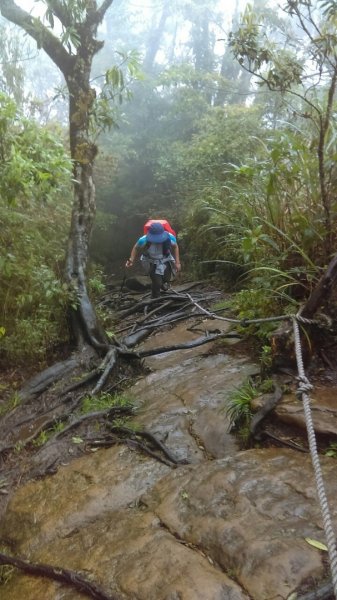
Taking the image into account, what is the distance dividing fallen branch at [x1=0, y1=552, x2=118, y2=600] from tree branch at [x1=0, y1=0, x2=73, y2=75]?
19.9ft

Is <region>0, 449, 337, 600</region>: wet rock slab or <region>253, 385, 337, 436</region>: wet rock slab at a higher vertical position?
<region>253, 385, 337, 436</region>: wet rock slab

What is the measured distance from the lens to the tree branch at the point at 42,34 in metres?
6.05

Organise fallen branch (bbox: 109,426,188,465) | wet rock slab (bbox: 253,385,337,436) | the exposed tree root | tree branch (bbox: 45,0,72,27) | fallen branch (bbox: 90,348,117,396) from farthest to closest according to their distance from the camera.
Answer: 1. tree branch (bbox: 45,0,72,27)
2. fallen branch (bbox: 90,348,117,396)
3. fallen branch (bbox: 109,426,188,465)
4. wet rock slab (bbox: 253,385,337,436)
5. the exposed tree root

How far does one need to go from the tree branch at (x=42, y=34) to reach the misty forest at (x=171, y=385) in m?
0.03

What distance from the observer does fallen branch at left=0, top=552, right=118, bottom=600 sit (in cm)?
211

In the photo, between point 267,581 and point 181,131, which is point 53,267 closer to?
point 267,581

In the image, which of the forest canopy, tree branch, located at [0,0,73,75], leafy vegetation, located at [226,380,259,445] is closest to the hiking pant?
the forest canopy

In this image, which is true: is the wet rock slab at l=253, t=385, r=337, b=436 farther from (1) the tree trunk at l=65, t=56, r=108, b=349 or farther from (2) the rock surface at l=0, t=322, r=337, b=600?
(1) the tree trunk at l=65, t=56, r=108, b=349

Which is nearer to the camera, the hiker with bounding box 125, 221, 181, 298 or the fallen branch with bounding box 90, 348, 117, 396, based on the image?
the fallen branch with bounding box 90, 348, 117, 396

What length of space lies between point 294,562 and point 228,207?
22.3 ft

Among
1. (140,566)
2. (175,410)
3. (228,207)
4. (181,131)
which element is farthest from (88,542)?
(181,131)

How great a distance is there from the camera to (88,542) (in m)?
2.55

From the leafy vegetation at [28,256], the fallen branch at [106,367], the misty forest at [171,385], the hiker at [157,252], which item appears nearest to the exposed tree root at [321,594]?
the misty forest at [171,385]

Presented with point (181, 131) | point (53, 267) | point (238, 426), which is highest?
point (181, 131)
